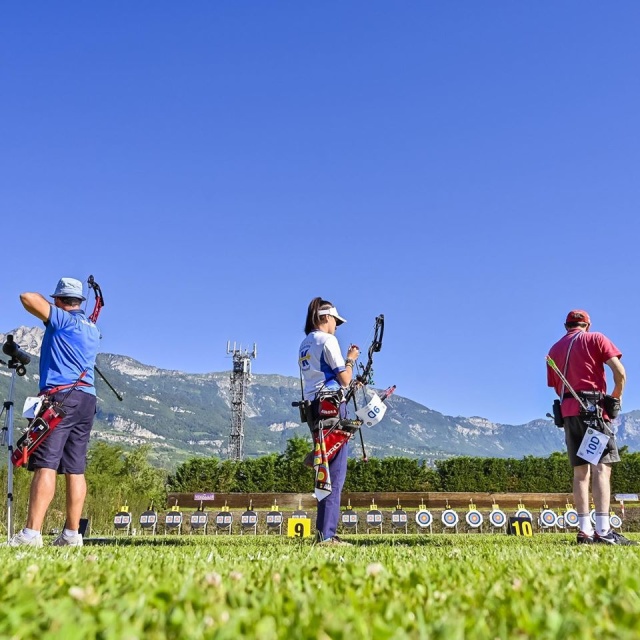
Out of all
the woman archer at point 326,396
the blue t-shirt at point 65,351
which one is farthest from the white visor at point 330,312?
the blue t-shirt at point 65,351

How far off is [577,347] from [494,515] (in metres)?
16.8

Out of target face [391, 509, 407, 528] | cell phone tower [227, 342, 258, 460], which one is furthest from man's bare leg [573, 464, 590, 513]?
cell phone tower [227, 342, 258, 460]

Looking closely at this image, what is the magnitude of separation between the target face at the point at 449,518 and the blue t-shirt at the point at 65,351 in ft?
63.1

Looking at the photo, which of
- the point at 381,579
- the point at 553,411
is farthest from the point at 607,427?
the point at 381,579

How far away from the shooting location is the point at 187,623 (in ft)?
5.70

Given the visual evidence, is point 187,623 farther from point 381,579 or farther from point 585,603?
point 585,603

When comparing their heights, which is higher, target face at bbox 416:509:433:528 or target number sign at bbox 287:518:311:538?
target number sign at bbox 287:518:311:538

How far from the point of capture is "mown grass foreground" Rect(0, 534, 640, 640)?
169 centimetres

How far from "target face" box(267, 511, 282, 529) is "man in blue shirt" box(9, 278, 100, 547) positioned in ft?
56.4

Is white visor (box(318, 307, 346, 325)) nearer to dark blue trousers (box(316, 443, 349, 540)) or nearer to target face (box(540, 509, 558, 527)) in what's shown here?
dark blue trousers (box(316, 443, 349, 540))

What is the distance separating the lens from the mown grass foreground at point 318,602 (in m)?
1.69

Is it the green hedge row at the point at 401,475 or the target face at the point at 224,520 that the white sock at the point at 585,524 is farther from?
the green hedge row at the point at 401,475

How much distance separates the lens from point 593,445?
6.70 meters

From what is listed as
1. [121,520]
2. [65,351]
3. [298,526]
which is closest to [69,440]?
[65,351]
